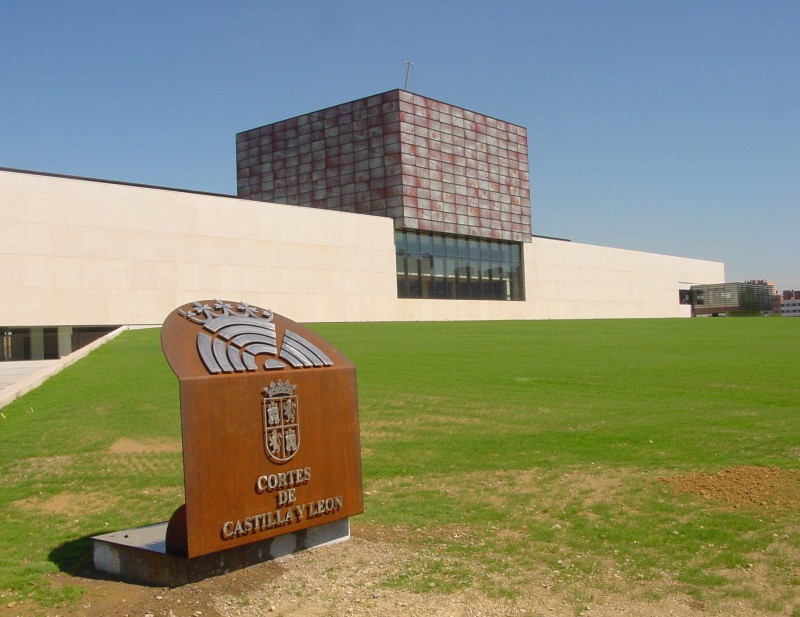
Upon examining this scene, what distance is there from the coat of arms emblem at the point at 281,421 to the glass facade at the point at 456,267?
183ft

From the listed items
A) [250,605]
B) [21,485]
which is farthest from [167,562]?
[21,485]

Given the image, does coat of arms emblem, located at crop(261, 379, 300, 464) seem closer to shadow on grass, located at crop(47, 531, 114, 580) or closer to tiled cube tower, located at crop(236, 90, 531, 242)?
shadow on grass, located at crop(47, 531, 114, 580)

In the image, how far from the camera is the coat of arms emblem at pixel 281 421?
694cm

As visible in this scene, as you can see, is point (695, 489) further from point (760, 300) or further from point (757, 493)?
point (760, 300)

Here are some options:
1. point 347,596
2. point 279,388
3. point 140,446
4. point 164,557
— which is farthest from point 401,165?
point 347,596

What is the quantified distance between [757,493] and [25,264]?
42.8 meters

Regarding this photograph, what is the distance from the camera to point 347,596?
645 cm

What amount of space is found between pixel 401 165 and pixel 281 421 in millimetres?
56289

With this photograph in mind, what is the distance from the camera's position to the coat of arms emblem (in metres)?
6.94

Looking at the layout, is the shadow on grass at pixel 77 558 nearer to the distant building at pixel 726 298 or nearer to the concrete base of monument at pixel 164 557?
the concrete base of monument at pixel 164 557

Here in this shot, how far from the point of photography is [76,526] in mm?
8469

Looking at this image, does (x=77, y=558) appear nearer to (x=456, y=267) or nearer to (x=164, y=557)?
(x=164, y=557)

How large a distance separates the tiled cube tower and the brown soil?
182 feet

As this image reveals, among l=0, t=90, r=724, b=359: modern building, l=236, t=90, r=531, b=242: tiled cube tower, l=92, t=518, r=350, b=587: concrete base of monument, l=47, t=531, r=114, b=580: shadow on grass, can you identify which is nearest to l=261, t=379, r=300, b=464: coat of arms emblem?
l=92, t=518, r=350, b=587: concrete base of monument
